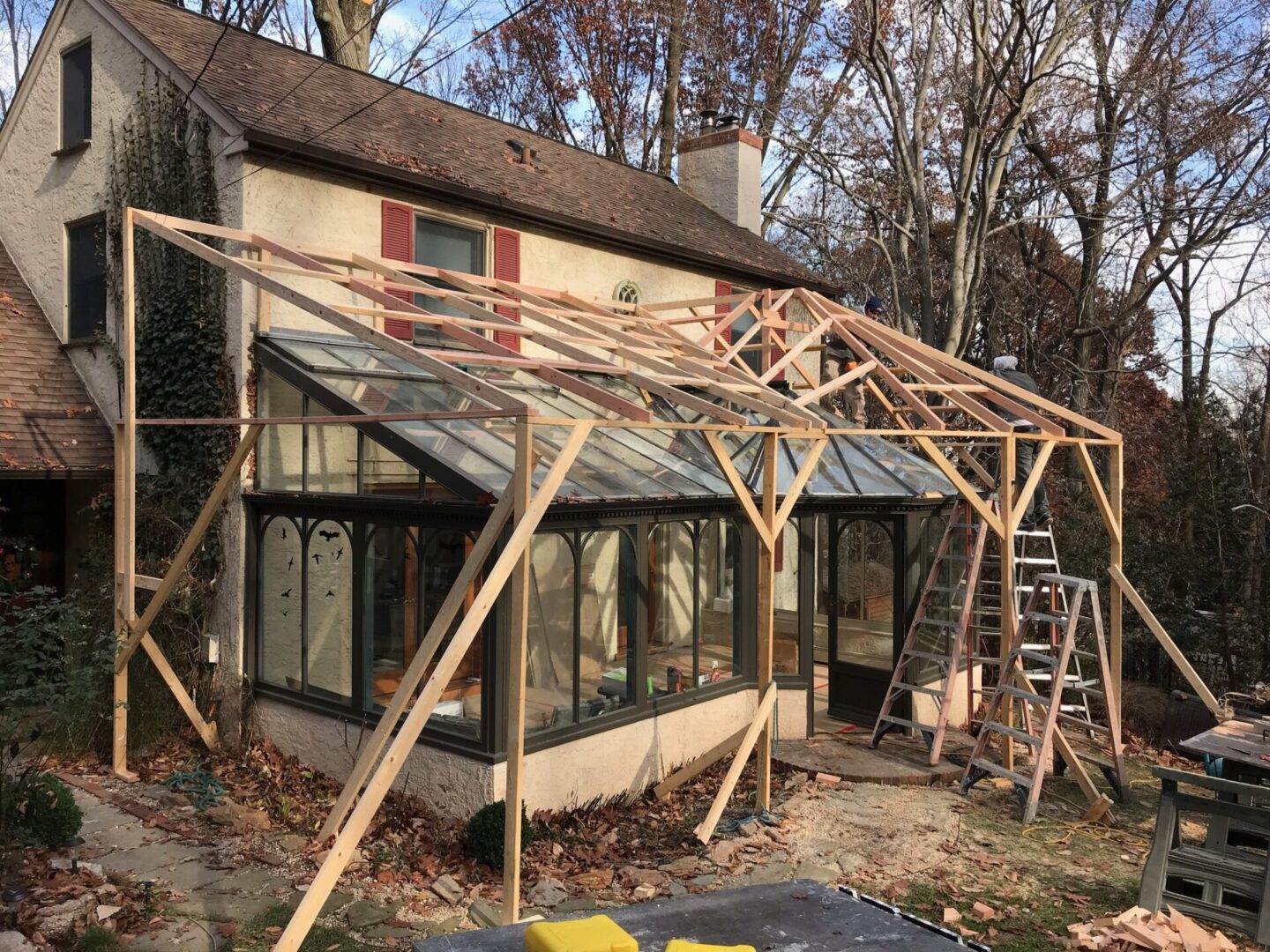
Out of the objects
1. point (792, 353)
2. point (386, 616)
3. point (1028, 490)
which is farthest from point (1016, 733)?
point (386, 616)

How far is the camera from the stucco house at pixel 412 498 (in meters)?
7.93

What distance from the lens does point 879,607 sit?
10836 mm

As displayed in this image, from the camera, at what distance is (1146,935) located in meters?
5.24

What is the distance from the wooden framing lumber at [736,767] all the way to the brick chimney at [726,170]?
11391 millimetres

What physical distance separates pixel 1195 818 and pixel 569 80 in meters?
23.3

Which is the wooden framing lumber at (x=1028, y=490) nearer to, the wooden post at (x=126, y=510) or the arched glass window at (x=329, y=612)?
the arched glass window at (x=329, y=612)

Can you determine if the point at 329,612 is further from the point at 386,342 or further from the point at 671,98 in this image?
the point at 671,98

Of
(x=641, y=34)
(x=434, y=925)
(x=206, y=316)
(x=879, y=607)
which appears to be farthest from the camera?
(x=641, y=34)

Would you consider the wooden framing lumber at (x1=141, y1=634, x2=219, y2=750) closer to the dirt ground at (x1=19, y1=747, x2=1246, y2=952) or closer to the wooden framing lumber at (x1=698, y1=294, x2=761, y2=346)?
the dirt ground at (x1=19, y1=747, x2=1246, y2=952)

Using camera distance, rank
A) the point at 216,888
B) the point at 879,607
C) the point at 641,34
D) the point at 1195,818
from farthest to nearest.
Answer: the point at 641,34 < the point at 879,607 < the point at 1195,818 < the point at 216,888

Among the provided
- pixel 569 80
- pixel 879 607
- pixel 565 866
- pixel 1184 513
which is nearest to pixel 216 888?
pixel 565 866

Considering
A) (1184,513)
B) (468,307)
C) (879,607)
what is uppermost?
(468,307)

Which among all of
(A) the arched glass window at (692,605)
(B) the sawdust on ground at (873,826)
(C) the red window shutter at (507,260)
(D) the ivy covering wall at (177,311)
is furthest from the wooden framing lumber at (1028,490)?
(D) the ivy covering wall at (177,311)

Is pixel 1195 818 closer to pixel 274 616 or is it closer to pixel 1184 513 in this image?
pixel 1184 513
